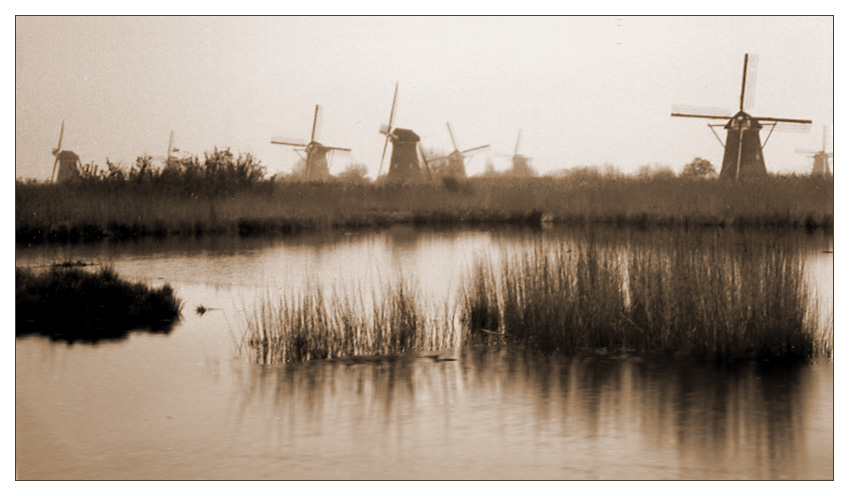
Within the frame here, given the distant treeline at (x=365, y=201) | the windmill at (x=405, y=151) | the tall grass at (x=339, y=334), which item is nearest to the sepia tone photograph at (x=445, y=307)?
the tall grass at (x=339, y=334)

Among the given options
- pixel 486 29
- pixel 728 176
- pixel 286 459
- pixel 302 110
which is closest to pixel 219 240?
pixel 302 110

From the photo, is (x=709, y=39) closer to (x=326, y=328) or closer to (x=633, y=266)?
(x=633, y=266)

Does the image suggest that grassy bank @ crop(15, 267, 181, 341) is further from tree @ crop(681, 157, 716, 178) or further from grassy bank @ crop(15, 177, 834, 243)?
tree @ crop(681, 157, 716, 178)

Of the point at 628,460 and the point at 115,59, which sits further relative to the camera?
the point at 115,59

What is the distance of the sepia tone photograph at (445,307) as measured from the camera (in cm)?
443

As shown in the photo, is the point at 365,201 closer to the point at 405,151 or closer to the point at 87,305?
the point at 87,305

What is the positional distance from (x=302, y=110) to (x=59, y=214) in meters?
5.13

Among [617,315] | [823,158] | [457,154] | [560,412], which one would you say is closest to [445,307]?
[617,315]

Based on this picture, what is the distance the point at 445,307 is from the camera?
621 centimetres

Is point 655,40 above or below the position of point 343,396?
above

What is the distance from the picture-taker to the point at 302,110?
750 centimetres

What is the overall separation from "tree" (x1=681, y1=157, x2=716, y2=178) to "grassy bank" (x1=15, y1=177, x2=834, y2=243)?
0.85ft

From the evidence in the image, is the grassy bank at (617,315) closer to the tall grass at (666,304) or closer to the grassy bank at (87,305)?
the tall grass at (666,304)

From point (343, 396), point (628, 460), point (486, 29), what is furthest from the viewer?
point (486, 29)
